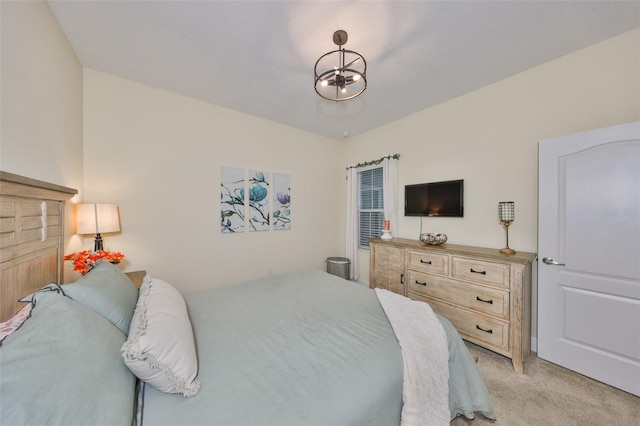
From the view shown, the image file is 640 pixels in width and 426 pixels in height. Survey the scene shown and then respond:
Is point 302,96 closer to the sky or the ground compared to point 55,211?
closer to the sky

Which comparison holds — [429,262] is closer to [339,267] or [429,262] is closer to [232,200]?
[339,267]

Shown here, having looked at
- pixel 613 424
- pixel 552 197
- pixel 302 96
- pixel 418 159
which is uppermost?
pixel 302 96

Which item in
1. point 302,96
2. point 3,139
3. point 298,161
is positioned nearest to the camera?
point 3,139

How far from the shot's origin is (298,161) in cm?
390

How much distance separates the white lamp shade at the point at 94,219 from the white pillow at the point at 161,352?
56.7 inches

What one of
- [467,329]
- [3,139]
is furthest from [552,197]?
[3,139]

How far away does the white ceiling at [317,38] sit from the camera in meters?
1.67

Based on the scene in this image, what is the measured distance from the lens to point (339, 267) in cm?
390

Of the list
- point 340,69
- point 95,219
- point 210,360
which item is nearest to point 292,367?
point 210,360

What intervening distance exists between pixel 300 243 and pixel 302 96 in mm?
2201

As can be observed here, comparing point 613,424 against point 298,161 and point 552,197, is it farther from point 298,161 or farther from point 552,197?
point 298,161

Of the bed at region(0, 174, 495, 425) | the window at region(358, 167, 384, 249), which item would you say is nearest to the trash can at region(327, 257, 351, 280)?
the window at region(358, 167, 384, 249)

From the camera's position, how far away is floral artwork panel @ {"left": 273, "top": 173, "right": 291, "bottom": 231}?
11.9ft

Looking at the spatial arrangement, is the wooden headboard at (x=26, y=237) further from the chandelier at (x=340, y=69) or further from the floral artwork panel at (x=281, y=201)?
the floral artwork panel at (x=281, y=201)
